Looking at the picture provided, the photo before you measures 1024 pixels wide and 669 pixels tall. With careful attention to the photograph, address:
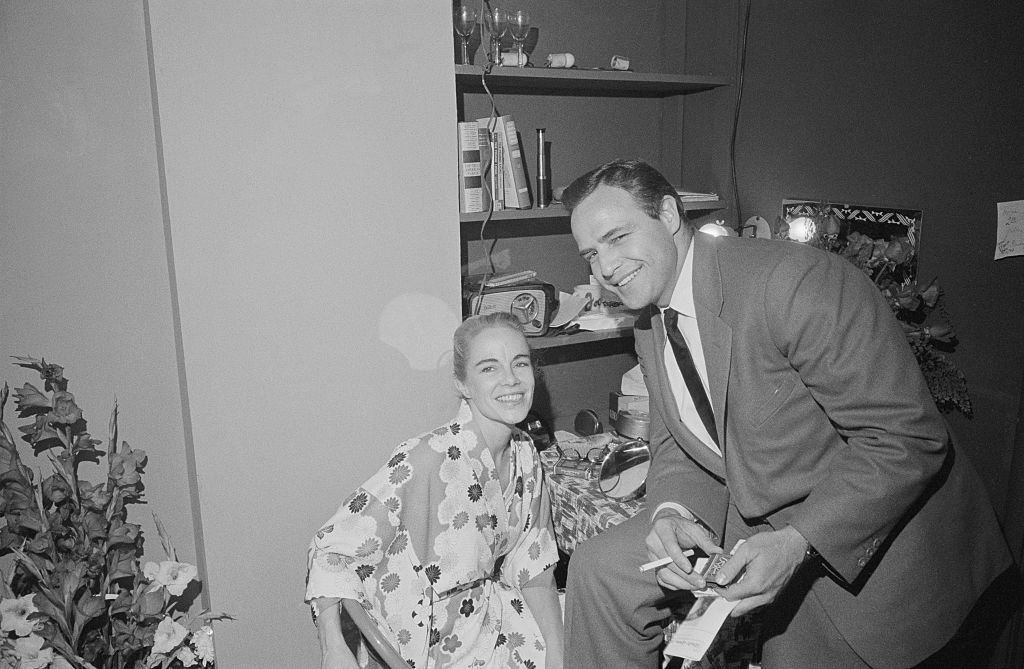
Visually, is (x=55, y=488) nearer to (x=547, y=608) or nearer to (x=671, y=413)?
(x=547, y=608)

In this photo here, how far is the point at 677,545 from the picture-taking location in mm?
1479

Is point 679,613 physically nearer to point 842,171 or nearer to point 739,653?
point 739,653

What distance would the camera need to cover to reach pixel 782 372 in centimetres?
146

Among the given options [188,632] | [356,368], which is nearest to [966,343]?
[356,368]

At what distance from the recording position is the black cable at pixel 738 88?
2721mm

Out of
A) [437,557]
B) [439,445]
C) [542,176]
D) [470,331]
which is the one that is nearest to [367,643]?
[437,557]

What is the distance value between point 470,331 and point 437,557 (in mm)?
Answer: 564

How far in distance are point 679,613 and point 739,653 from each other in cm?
22

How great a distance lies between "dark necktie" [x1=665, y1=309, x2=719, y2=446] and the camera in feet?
5.36

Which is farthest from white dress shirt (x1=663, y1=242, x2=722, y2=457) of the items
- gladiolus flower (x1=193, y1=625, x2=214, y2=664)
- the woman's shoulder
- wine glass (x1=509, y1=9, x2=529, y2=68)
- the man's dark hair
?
gladiolus flower (x1=193, y1=625, x2=214, y2=664)

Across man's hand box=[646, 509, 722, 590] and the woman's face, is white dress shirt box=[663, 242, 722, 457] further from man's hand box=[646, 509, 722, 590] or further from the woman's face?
the woman's face

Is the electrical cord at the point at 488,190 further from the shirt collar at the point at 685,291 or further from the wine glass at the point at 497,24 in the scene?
the shirt collar at the point at 685,291

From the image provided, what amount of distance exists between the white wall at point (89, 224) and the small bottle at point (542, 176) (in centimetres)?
120

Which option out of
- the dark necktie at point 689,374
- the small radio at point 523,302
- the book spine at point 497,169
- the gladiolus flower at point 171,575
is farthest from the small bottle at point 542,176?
the gladiolus flower at point 171,575
